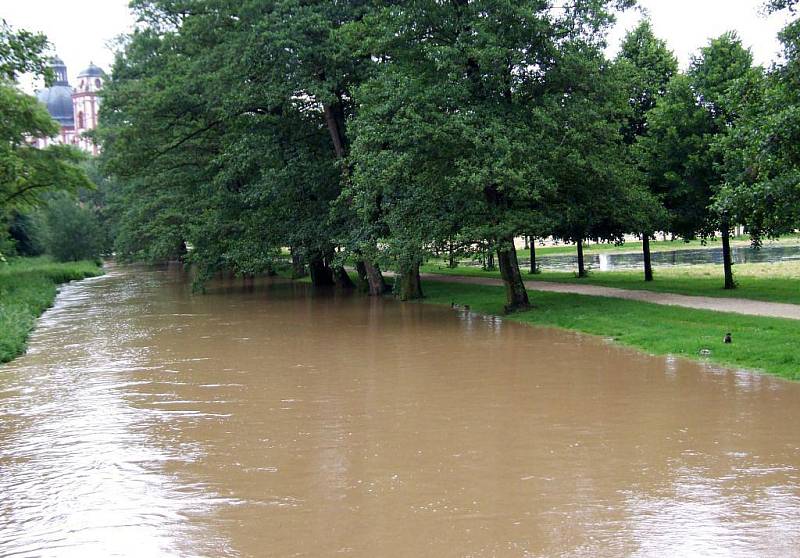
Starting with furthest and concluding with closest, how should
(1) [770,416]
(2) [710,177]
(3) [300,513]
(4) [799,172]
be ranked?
(2) [710,177]
(4) [799,172]
(1) [770,416]
(3) [300,513]

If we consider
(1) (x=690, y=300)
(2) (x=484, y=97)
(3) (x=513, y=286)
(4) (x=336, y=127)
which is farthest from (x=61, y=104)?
(1) (x=690, y=300)

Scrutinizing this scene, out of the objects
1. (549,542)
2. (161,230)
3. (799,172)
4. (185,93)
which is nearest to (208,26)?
(185,93)

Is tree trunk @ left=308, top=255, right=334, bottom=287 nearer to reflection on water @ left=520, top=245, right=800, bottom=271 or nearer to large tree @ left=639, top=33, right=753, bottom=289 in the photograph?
reflection on water @ left=520, top=245, right=800, bottom=271

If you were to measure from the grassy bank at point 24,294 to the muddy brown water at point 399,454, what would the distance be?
68.6 inches

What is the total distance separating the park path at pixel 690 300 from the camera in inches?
759

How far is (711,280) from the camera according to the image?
29812 millimetres

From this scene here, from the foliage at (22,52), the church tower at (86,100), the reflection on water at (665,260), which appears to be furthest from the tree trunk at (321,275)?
the church tower at (86,100)

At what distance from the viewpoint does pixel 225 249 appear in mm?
35188

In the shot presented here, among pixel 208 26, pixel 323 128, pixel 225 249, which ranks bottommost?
pixel 225 249

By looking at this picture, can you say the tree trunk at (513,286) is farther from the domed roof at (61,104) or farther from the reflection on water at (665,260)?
the domed roof at (61,104)

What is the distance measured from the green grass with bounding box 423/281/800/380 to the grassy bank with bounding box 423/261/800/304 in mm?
3370

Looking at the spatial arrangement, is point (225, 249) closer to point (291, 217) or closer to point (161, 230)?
point (291, 217)

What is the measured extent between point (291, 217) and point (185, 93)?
5968 millimetres

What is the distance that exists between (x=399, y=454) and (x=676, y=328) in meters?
9.62
